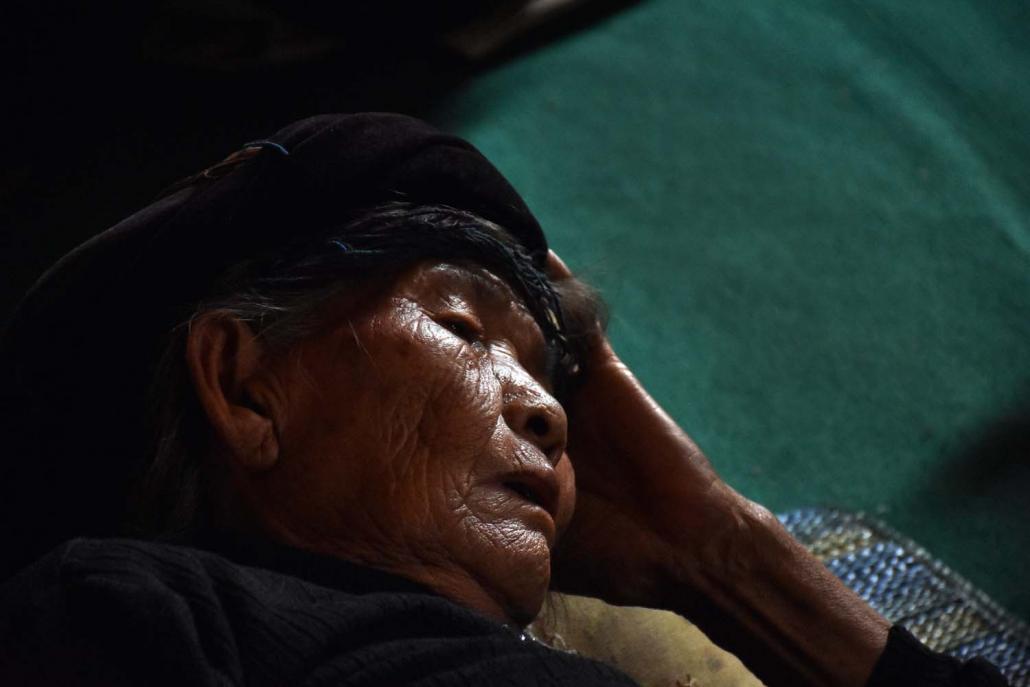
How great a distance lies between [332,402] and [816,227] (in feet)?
7.55

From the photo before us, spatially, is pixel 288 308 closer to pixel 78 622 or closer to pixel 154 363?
pixel 154 363

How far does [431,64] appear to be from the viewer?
3.86m

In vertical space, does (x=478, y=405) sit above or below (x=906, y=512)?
above

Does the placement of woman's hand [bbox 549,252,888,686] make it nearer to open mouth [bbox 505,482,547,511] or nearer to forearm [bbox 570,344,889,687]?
forearm [bbox 570,344,889,687]

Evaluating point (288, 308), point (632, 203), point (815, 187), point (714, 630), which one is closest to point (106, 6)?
point (632, 203)

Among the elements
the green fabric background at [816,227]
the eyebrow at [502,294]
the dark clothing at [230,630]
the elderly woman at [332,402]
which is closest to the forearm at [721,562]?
the elderly woman at [332,402]

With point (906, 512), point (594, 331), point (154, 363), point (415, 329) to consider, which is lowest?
point (906, 512)

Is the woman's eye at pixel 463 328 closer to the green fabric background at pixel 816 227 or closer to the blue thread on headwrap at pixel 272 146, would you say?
the blue thread on headwrap at pixel 272 146

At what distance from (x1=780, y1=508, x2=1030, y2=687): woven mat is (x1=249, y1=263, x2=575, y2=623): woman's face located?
0.89 m

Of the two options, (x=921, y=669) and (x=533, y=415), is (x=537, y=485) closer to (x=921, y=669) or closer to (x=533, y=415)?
(x=533, y=415)

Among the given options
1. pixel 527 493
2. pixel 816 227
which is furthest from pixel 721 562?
pixel 816 227

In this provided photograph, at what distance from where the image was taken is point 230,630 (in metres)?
1.10

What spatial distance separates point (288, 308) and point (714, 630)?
2.70 ft

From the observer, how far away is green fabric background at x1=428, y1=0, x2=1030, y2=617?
110 inches
